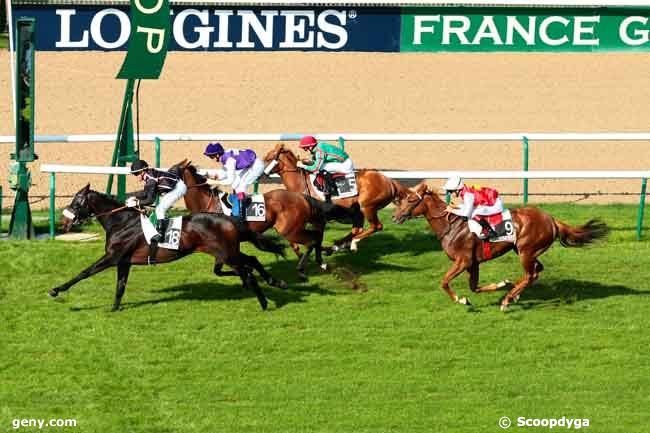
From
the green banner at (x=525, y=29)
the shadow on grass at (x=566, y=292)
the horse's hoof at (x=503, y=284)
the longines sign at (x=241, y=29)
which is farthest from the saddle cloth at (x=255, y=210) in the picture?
the green banner at (x=525, y=29)

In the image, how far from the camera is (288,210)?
1366cm

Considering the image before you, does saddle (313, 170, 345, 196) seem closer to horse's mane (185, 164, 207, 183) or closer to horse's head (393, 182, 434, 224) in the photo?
horse's mane (185, 164, 207, 183)

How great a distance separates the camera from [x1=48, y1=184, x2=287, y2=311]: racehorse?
1262 cm

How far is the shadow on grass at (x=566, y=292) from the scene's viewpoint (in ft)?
43.2

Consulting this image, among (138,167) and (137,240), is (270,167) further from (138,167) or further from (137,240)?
(137,240)

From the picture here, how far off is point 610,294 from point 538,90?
32.0 feet

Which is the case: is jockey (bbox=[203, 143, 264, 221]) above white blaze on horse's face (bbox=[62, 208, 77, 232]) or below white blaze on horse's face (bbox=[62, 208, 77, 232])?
above

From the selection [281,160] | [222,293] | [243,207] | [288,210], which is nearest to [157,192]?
[243,207]

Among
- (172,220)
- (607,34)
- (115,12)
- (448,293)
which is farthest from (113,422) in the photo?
(607,34)

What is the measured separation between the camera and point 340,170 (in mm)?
14703

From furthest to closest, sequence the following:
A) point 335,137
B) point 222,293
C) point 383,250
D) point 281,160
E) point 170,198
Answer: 1. point 335,137
2. point 383,250
3. point 281,160
4. point 222,293
5. point 170,198

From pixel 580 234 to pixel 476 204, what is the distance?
107 centimetres

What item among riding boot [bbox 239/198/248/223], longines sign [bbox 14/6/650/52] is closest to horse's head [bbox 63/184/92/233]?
riding boot [bbox 239/198/248/223]

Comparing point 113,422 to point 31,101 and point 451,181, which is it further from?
point 31,101
